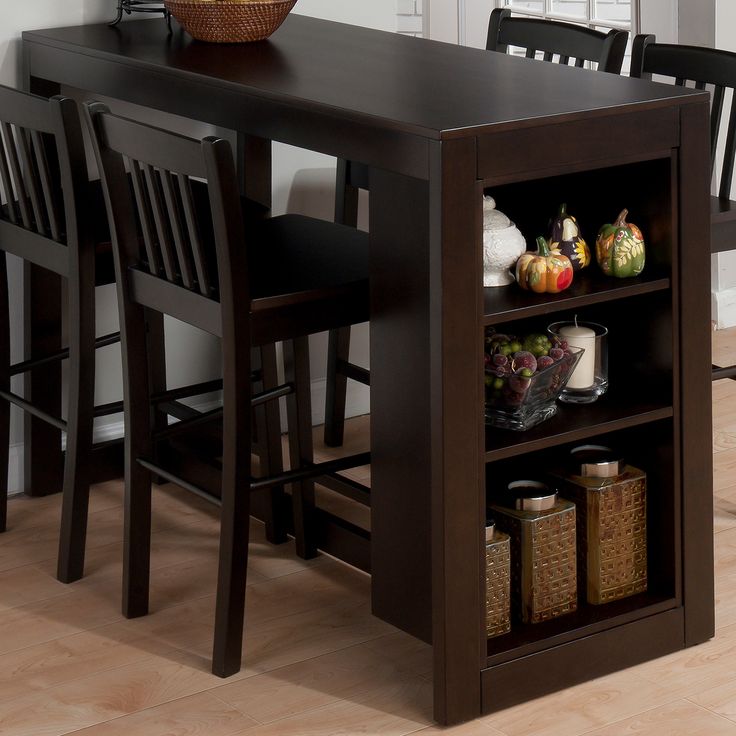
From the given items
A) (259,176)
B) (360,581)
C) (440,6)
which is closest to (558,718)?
(360,581)

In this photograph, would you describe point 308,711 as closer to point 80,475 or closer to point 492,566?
point 492,566

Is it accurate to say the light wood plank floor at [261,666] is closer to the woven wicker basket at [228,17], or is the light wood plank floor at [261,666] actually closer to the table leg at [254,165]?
the table leg at [254,165]

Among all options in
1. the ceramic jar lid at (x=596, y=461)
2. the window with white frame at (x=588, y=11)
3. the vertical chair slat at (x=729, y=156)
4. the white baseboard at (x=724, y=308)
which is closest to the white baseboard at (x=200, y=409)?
the vertical chair slat at (x=729, y=156)

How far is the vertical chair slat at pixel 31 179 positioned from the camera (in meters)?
2.59

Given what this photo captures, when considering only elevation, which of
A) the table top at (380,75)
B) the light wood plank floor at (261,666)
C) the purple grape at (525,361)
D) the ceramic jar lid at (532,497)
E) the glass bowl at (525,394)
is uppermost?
the table top at (380,75)

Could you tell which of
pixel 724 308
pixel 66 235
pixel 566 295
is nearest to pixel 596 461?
pixel 566 295

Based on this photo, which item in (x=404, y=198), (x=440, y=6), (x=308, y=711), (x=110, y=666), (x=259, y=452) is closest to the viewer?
(x=404, y=198)

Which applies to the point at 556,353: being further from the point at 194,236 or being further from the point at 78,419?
the point at 78,419

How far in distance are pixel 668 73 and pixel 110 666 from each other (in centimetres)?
176

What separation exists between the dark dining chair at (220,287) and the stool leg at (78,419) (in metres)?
0.14

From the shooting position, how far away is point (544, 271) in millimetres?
2092

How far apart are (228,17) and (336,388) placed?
99 cm

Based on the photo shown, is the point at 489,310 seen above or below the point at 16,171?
below

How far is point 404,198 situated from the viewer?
81.4 inches
